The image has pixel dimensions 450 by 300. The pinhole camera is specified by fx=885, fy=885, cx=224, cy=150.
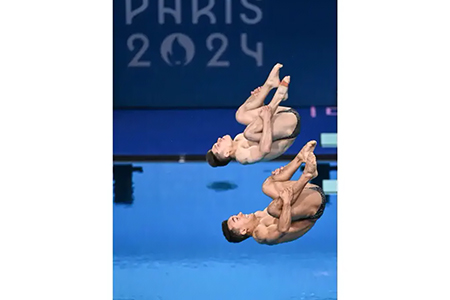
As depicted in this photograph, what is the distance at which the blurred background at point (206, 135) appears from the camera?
6914mm

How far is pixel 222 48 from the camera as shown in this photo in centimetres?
692

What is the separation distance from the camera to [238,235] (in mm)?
6590

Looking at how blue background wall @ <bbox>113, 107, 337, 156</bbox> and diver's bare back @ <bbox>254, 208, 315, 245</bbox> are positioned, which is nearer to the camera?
diver's bare back @ <bbox>254, 208, 315, 245</bbox>

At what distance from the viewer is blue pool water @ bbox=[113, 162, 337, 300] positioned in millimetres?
6941

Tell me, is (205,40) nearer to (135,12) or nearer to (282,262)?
(135,12)

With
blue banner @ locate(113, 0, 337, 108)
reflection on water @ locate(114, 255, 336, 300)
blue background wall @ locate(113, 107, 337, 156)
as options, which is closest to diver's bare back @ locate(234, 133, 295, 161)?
blue background wall @ locate(113, 107, 337, 156)

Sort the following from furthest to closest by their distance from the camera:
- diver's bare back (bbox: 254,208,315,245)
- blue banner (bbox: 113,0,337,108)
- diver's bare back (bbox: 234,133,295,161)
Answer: blue banner (bbox: 113,0,337,108)
diver's bare back (bbox: 254,208,315,245)
diver's bare back (bbox: 234,133,295,161)

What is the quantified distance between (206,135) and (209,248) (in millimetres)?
894

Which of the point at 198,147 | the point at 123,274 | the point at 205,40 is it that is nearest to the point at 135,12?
the point at 205,40

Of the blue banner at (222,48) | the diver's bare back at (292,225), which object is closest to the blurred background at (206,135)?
the blue banner at (222,48)

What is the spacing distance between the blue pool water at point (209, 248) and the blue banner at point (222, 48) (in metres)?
0.61

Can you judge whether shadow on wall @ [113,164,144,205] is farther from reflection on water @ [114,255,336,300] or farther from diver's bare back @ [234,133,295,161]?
diver's bare back @ [234,133,295,161]
